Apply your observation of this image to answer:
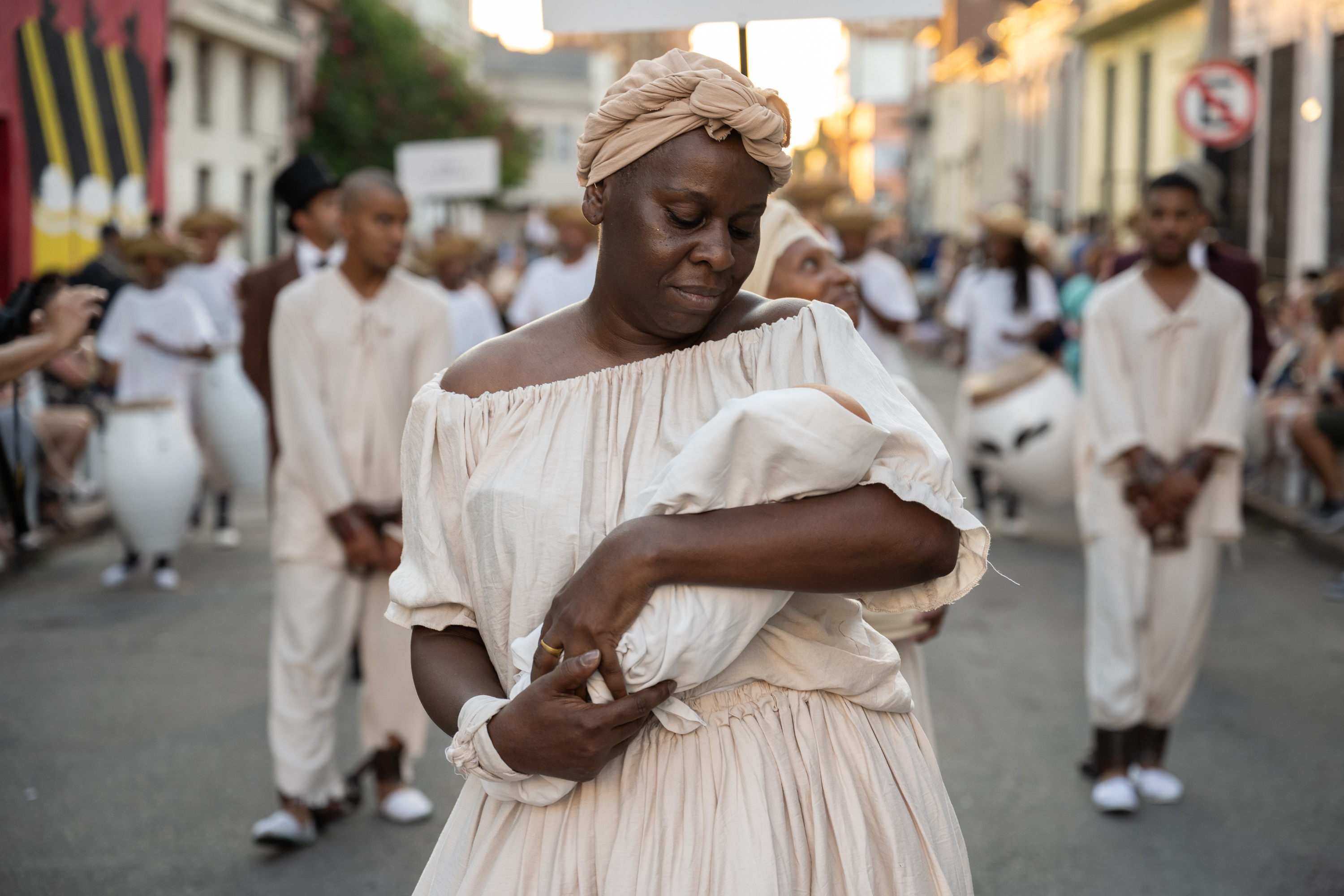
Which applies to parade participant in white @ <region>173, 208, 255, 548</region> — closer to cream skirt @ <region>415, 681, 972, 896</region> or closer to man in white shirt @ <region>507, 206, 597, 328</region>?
man in white shirt @ <region>507, 206, 597, 328</region>

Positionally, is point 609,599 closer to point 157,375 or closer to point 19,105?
point 157,375

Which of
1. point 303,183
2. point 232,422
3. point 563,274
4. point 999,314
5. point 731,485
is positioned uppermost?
point 303,183

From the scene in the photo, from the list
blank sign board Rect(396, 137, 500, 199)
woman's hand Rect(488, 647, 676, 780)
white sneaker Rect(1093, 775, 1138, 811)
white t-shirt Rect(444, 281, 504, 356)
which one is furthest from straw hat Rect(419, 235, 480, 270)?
woman's hand Rect(488, 647, 676, 780)

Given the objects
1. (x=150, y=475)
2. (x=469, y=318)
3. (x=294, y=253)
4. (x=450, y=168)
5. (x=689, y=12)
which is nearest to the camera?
(x=689, y=12)

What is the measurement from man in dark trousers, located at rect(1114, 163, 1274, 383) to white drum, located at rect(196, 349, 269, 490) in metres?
6.41

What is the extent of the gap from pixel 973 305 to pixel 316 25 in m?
26.3

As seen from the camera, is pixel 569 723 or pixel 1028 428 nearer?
pixel 569 723

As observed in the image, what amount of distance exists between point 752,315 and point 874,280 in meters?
7.78

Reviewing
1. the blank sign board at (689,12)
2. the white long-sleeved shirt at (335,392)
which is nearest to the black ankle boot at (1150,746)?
the white long-sleeved shirt at (335,392)

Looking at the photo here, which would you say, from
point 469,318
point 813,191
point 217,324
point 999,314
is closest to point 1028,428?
point 999,314

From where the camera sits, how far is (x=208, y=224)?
12.7m

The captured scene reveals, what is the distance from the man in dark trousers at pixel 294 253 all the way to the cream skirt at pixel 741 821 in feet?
13.4

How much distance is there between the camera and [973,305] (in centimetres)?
1103

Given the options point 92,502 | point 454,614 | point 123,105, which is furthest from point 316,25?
point 454,614
